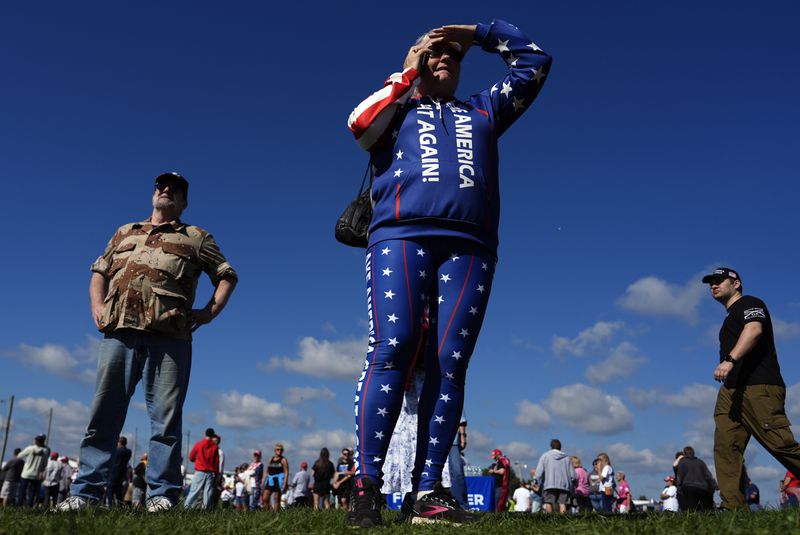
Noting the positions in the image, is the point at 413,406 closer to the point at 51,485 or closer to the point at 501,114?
the point at 501,114

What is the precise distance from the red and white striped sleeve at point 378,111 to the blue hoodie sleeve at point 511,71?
1.97ft

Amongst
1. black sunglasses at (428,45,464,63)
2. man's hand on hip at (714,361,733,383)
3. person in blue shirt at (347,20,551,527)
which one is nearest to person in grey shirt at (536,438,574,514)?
man's hand on hip at (714,361,733,383)

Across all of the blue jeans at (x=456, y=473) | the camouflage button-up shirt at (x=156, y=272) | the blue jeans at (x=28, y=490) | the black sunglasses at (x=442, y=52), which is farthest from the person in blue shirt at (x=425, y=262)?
the blue jeans at (x=28, y=490)

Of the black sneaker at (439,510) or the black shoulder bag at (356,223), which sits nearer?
the black sneaker at (439,510)

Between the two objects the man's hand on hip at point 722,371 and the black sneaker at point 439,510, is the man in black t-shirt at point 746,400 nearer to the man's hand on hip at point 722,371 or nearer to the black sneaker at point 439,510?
the man's hand on hip at point 722,371

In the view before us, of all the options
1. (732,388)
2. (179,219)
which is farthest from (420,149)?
(732,388)

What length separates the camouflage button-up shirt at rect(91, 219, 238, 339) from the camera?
15.8 feet

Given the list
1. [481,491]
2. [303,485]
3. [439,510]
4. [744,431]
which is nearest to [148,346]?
[439,510]

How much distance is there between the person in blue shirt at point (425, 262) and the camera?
3.44 metres

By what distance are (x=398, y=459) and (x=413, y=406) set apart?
30.4 inches

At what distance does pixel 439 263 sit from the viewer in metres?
3.69

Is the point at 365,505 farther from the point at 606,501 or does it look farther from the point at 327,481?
the point at 606,501

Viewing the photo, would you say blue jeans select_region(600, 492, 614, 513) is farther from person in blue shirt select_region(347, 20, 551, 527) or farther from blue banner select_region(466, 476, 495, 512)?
person in blue shirt select_region(347, 20, 551, 527)

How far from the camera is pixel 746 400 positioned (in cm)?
598
